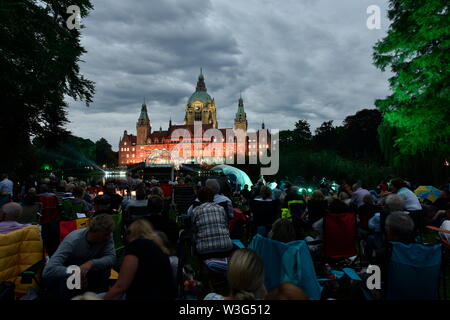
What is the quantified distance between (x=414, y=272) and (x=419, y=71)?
12420mm

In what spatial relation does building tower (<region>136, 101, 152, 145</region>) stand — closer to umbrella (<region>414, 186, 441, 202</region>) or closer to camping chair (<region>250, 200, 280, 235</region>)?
umbrella (<region>414, 186, 441, 202</region>)

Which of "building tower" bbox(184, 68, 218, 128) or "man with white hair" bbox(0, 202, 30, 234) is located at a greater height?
"building tower" bbox(184, 68, 218, 128)

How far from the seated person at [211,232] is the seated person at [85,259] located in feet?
4.21

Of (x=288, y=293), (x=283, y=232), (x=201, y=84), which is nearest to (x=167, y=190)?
(x=283, y=232)

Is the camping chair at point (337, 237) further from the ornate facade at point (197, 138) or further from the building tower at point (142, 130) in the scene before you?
the building tower at point (142, 130)

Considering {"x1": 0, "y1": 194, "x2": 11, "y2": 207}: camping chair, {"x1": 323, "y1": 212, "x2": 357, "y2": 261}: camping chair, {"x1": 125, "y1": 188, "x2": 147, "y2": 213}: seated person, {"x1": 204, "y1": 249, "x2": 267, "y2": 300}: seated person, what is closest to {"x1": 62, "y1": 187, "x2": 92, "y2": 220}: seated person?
{"x1": 125, "y1": 188, "x2": 147, "y2": 213}: seated person

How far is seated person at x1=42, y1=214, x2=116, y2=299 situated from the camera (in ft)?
10.1

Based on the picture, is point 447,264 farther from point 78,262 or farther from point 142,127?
point 142,127

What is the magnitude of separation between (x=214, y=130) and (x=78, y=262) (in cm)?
11422

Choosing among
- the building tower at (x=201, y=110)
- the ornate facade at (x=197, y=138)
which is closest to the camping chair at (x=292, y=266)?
the ornate facade at (x=197, y=138)

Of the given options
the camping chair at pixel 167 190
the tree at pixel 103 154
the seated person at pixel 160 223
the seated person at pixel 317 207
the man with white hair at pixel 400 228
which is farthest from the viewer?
the tree at pixel 103 154

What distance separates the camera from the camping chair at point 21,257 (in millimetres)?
3468

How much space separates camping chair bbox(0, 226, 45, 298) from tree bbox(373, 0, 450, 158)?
543 inches
